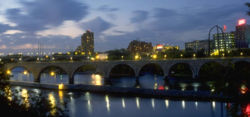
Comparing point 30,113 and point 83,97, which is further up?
point 30,113

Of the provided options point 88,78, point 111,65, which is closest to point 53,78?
point 88,78

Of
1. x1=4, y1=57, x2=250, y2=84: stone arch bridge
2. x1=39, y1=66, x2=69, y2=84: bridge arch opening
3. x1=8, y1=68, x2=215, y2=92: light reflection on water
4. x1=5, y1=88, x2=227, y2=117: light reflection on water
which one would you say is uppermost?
x1=4, y1=57, x2=250, y2=84: stone arch bridge

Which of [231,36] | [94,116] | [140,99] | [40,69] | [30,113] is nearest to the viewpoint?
[30,113]

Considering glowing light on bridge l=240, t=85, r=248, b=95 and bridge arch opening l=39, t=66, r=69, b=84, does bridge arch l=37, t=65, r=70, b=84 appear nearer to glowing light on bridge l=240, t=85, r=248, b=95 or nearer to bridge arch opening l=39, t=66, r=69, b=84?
bridge arch opening l=39, t=66, r=69, b=84

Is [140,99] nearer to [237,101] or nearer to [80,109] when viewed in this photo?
[80,109]

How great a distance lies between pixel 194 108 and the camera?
34.6 metres

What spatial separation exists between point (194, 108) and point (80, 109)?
17285mm

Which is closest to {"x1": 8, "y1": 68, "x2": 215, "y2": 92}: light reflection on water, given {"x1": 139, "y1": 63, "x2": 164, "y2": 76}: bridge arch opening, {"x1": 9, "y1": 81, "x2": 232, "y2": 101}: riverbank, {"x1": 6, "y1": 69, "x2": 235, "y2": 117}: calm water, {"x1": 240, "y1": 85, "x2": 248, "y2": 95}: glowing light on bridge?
{"x1": 9, "y1": 81, "x2": 232, "y2": 101}: riverbank

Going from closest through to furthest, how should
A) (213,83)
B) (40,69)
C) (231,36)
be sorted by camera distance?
(213,83) → (40,69) → (231,36)

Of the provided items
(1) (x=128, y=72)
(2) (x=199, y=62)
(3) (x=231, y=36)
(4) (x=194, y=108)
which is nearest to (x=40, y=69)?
(1) (x=128, y=72)

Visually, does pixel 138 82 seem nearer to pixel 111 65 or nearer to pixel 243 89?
pixel 111 65

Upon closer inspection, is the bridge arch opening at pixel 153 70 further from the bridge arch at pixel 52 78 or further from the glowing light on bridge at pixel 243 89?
the glowing light on bridge at pixel 243 89

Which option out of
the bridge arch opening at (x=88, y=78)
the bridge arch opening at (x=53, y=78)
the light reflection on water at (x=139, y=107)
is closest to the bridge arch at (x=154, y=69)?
the bridge arch opening at (x=88, y=78)

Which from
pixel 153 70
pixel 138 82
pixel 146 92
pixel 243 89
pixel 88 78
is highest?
pixel 243 89
